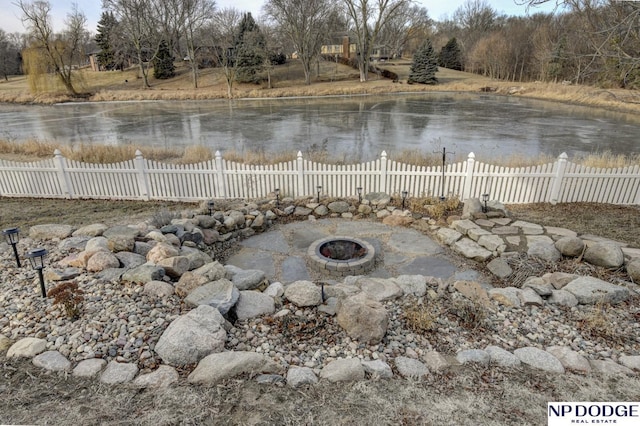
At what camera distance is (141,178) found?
7.05m

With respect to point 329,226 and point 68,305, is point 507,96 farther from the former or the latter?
point 68,305

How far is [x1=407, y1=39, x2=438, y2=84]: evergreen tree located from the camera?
3497 cm

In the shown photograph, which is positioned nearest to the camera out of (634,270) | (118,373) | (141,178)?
(118,373)

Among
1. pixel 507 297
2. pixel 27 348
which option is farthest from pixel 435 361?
pixel 27 348

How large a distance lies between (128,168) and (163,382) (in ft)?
19.5

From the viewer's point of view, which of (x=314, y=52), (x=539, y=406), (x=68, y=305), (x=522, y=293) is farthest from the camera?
(x=314, y=52)

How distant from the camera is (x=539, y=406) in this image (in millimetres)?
2068

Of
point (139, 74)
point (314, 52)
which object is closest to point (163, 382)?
point (314, 52)

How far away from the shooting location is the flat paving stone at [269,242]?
544cm

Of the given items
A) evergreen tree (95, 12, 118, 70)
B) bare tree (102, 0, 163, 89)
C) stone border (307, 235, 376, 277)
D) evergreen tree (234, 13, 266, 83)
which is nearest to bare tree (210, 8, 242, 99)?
evergreen tree (234, 13, 266, 83)

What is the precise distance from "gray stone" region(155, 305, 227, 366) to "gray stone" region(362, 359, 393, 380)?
3.38 ft

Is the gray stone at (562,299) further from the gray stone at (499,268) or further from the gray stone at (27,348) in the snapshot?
the gray stone at (27,348)

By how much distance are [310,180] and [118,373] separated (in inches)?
199

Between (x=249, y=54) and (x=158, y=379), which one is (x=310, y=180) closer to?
(x=158, y=379)
